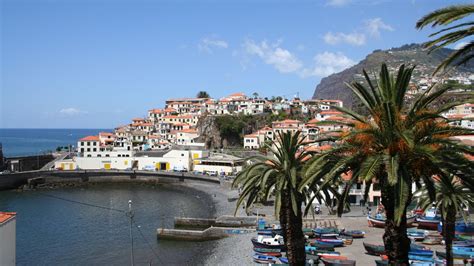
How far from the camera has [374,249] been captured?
32500 mm

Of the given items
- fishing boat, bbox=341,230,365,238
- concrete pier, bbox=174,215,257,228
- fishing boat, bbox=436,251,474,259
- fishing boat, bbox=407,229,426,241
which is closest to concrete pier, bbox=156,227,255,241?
concrete pier, bbox=174,215,257,228

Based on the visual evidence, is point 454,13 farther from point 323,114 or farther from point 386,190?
point 323,114

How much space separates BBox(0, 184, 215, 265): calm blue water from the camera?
1500 inches

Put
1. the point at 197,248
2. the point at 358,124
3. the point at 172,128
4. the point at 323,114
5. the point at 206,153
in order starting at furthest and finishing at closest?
1. the point at 172,128
2. the point at 323,114
3. the point at 206,153
4. the point at 197,248
5. the point at 358,124

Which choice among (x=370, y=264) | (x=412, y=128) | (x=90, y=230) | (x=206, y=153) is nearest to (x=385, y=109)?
(x=412, y=128)

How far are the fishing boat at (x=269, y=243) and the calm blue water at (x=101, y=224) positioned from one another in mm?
4540

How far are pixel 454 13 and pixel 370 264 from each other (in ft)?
75.3

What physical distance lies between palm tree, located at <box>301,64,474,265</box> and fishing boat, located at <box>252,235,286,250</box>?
22.1 meters

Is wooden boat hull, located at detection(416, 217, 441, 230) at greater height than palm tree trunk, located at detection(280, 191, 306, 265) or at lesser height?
lesser

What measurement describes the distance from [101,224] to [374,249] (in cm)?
3131

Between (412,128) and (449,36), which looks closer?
(449,36)

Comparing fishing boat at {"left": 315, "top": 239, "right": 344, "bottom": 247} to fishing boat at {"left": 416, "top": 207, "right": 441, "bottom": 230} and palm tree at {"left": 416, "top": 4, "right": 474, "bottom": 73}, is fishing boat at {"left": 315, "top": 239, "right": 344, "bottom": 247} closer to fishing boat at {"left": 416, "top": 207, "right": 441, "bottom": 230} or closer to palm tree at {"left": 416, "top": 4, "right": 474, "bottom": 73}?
fishing boat at {"left": 416, "top": 207, "right": 441, "bottom": 230}

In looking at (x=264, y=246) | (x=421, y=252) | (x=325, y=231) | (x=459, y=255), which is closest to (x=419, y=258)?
(x=421, y=252)

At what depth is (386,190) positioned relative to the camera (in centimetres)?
1296
